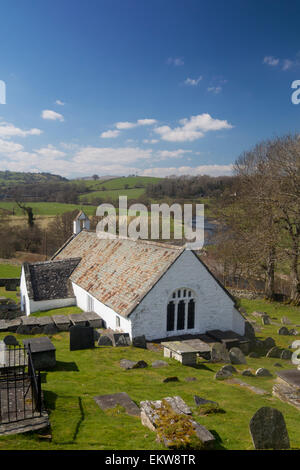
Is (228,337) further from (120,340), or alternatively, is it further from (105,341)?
(105,341)

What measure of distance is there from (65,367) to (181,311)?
9.67 metres

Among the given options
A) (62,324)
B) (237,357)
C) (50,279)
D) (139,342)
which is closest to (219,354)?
(237,357)

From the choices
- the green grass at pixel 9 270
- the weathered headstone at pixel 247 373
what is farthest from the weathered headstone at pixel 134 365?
the green grass at pixel 9 270

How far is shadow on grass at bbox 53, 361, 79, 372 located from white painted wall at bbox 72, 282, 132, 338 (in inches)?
226

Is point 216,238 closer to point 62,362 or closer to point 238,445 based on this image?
point 62,362

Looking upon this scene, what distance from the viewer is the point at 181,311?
2403cm

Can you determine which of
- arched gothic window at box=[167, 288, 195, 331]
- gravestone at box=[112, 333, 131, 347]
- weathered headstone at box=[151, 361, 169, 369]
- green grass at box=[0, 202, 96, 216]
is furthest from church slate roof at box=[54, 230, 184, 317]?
green grass at box=[0, 202, 96, 216]

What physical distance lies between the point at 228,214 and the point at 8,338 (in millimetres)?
33296

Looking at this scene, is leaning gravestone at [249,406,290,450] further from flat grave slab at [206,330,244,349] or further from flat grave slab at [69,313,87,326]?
flat grave slab at [69,313,87,326]

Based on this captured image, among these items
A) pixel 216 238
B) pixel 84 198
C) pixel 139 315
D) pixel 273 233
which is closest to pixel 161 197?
pixel 84 198

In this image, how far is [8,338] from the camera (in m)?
19.2

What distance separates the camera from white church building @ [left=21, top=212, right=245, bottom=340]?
898 inches

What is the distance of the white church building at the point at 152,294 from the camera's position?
22812mm

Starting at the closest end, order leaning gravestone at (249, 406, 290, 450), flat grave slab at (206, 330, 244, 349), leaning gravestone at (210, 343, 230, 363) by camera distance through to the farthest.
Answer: leaning gravestone at (249, 406, 290, 450)
leaning gravestone at (210, 343, 230, 363)
flat grave slab at (206, 330, 244, 349)
